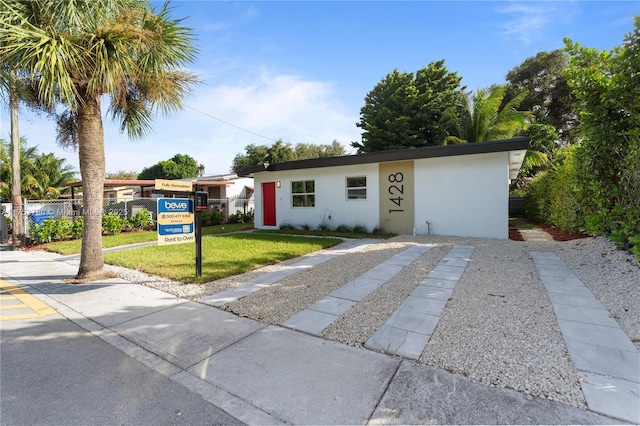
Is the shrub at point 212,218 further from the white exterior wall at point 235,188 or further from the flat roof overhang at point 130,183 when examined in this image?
the white exterior wall at point 235,188

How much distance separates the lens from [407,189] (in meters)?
10.2

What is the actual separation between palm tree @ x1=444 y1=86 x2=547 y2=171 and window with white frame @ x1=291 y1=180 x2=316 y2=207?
9438 mm

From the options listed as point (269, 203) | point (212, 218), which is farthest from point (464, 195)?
point (212, 218)

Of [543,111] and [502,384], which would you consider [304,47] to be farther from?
[543,111]

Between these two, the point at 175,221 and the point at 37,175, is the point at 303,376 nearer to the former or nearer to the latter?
the point at 175,221

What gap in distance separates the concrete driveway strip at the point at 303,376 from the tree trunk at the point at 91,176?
4412 millimetres

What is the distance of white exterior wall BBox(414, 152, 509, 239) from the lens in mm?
8758

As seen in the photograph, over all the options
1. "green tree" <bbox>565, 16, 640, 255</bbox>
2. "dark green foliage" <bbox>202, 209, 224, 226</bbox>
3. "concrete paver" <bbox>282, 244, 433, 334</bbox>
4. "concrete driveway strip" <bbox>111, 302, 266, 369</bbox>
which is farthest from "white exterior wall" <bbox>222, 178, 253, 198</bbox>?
"green tree" <bbox>565, 16, 640, 255</bbox>

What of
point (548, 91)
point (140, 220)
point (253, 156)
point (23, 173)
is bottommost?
point (140, 220)

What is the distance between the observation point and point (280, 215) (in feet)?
42.6

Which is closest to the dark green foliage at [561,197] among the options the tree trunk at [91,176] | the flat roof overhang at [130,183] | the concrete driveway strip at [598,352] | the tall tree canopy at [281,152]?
the concrete driveway strip at [598,352]

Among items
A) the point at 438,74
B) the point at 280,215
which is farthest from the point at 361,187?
the point at 438,74

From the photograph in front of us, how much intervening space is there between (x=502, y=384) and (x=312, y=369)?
4.83 ft

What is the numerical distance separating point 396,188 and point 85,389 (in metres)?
9.58
